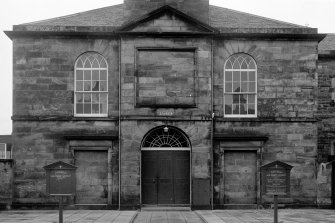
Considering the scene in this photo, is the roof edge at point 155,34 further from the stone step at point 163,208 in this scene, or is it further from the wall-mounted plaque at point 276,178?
the wall-mounted plaque at point 276,178

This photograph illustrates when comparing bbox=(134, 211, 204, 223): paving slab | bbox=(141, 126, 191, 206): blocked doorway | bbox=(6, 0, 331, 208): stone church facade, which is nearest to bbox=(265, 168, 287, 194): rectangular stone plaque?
bbox=(134, 211, 204, 223): paving slab

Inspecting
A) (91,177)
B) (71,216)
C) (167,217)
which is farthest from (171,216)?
(91,177)

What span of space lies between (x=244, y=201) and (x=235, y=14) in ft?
27.9

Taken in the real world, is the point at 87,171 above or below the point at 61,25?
below

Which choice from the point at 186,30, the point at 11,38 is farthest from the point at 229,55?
the point at 11,38

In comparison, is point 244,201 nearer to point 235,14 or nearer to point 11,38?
point 235,14

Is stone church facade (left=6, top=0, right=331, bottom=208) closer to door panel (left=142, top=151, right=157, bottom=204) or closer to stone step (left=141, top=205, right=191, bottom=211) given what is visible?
door panel (left=142, top=151, right=157, bottom=204)

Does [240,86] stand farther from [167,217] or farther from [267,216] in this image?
[167,217]

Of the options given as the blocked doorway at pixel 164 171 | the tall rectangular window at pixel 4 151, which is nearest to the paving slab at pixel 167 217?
the blocked doorway at pixel 164 171

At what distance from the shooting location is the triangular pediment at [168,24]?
2194cm

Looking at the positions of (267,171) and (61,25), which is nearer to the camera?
(267,171)

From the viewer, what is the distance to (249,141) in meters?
22.2

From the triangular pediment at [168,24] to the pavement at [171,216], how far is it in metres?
7.17

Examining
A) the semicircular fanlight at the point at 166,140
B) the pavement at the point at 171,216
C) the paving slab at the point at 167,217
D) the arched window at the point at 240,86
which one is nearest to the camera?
the pavement at the point at 171,216
